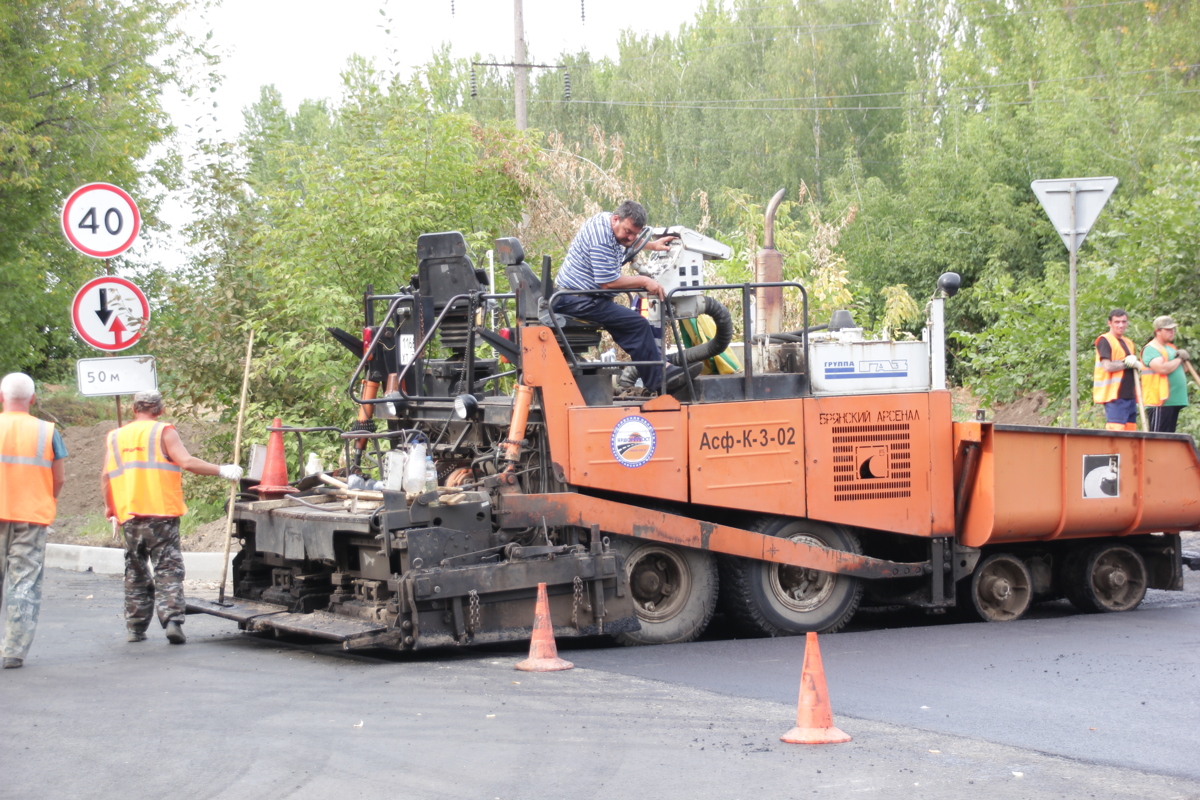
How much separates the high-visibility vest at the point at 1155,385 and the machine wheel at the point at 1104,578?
245 cm

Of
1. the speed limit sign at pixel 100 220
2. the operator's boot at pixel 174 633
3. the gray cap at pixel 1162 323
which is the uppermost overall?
the speed limit sign at pixel 100 220

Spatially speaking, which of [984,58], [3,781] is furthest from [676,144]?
[3,781]

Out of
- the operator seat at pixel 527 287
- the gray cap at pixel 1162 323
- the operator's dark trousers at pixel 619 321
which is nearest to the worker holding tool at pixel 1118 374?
the gray cap at pixel 1162 323

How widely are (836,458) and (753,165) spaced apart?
119 feet

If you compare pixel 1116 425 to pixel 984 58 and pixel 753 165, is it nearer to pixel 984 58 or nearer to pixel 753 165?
pixel 984 58

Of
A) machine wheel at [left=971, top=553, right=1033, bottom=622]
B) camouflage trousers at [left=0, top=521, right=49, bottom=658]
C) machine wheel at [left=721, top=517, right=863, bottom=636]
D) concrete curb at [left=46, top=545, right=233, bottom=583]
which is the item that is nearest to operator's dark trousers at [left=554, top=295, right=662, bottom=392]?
machine wheel at [left=721, top=517, right=863, bottom=636]

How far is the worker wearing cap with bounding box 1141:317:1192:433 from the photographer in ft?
39.2

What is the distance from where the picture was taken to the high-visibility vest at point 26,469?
8.06 meters

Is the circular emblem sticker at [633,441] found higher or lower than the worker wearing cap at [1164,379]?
lower

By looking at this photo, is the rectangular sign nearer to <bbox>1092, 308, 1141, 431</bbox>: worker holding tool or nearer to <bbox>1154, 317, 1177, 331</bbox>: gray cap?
<bbox>1092, 308, 1141, 431</bbox>: worker holding tool

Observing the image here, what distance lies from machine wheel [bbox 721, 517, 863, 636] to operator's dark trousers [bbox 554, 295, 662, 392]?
1.37 m

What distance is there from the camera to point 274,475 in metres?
9.21

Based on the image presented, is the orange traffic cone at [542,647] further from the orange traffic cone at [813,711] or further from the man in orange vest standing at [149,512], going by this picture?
the man in orange vest standing at [149,512]

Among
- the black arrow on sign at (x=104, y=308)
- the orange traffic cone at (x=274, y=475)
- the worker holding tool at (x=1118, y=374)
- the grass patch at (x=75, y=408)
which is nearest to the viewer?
the orange traffic cone at (x=274, y=475)
